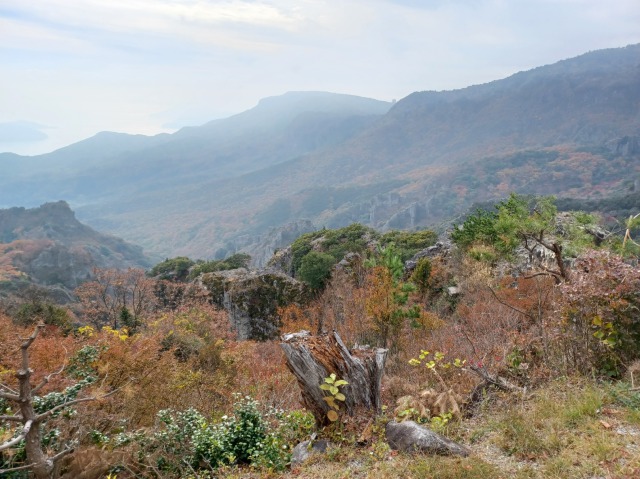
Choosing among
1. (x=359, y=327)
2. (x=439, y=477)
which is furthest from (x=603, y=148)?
(x=439, y=477)

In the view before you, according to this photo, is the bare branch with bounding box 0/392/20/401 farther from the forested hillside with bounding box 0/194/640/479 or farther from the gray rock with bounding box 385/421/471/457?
the gray rock with bounding box 385/421/471/457

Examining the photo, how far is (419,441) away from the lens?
4.49 metres

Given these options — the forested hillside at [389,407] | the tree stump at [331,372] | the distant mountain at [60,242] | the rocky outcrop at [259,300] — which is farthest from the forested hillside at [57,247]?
the tree stump at [331,372]

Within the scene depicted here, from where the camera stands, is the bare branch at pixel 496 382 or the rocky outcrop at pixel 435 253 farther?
the rocky outcrop at pixel 435 253

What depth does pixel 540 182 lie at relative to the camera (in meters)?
158

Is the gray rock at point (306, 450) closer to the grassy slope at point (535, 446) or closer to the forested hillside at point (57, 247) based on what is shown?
the grassy slope at point (535, 446)

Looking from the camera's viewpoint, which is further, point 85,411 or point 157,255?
point 157,255

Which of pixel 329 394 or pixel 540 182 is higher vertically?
pixel 329 394

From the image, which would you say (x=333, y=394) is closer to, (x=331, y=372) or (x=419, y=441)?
(x=331, y=372)

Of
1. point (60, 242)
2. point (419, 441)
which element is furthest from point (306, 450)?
point (60, 242)

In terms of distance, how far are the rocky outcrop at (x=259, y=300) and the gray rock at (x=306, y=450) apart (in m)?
20.8

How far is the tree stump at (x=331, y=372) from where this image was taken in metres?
5.52

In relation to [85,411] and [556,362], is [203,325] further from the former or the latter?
[556,362]

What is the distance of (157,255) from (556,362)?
571 ft
